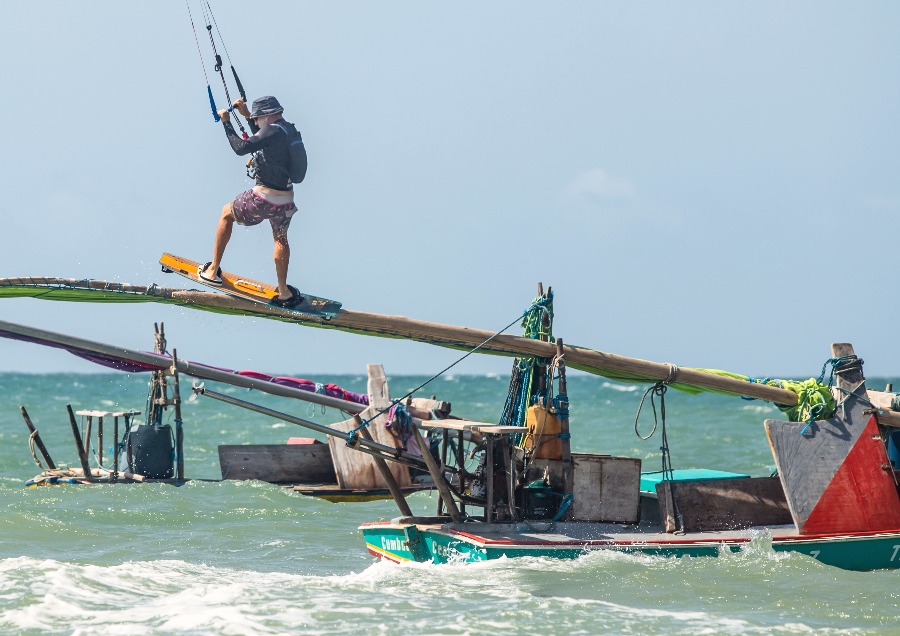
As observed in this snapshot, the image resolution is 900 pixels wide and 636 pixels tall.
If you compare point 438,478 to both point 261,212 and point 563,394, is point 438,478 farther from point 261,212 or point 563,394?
point 261,212

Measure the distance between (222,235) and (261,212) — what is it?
1.58 ft

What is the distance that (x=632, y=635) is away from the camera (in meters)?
9.70

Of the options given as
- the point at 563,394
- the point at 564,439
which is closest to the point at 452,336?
the point at 563,394

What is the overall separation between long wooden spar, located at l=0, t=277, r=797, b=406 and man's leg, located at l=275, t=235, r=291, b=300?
0.20m

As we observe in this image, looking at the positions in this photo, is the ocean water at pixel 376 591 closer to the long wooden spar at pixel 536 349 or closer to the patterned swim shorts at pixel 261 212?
the long wooden spar at pixel 536 349

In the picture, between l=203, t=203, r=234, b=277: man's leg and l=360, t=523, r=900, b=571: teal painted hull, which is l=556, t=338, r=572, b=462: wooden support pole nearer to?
l=360, t=523, r=900, b=571: teal painted hull

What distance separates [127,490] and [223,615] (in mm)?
10545

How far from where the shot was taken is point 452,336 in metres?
12.2

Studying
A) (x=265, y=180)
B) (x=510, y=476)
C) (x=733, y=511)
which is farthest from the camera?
(x=733, y=511)

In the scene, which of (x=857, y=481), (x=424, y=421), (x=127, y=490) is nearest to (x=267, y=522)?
(x=127, y=490)

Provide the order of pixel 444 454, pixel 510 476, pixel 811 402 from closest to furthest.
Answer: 1. pixel 510 476
2. pixel 811 402
3. pixel 444 454

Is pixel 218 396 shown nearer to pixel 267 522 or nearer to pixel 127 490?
pixel 267 522

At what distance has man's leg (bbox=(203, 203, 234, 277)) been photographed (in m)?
11.1

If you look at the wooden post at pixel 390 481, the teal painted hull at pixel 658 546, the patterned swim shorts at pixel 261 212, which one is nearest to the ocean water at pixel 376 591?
the teal painted hull at pixel 658 546
